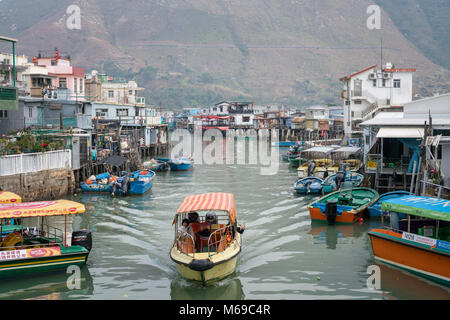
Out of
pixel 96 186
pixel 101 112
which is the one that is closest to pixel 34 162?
pixel 96 186

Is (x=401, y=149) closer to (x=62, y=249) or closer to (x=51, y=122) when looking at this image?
(x=62, y=249)

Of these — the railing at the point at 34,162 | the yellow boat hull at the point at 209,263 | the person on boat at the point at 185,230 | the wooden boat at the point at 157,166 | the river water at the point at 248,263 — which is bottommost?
the river water at the point at 248,263

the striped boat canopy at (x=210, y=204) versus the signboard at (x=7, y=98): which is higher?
the signboard at (x=7, y=98)

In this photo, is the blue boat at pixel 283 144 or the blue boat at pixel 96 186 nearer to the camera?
the blue boat at pixel 96 186

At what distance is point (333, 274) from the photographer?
1770cm

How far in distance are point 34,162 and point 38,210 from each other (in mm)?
13355

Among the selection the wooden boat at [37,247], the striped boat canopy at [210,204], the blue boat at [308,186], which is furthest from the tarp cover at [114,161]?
the wooden boat at [37,247]

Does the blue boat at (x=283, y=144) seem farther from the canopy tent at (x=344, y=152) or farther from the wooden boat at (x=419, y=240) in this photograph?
the wooden boat at (x=419, y=240)

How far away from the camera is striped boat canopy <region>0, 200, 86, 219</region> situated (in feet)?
55.6

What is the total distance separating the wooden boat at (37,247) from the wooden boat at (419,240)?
35.3 ft

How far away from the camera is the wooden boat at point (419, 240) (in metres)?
16.2

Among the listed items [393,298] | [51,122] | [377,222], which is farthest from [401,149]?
[51,122]

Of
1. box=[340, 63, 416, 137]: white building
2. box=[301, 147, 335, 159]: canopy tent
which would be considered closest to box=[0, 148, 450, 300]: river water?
box=[301, 147, 335, 159]: canopy tent

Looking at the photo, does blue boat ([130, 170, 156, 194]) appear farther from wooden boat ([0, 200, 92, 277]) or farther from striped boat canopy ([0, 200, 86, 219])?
striped boat canopy ([0, 200, 86, 219])
